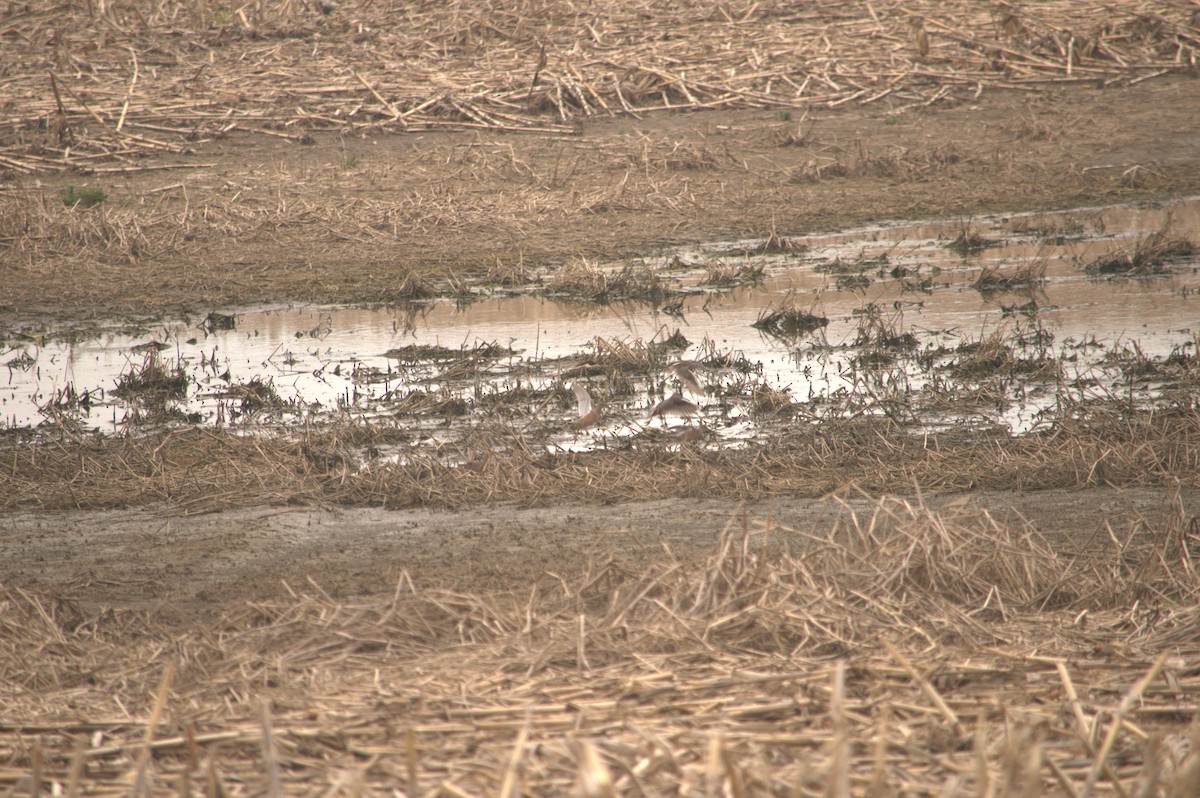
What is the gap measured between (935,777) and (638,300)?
28.3 ft

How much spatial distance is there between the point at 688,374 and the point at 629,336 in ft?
6.09

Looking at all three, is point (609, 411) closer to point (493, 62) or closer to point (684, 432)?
point (684, 432)

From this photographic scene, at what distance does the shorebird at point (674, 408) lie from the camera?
Result: 7.62 m

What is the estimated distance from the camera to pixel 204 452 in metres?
7.12

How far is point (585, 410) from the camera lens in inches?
305

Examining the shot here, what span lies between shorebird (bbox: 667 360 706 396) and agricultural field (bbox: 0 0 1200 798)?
0.06 m

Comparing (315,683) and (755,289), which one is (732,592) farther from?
(755,289)

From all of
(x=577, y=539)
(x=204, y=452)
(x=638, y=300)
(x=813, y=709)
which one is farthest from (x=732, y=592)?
(x=638, y=300)

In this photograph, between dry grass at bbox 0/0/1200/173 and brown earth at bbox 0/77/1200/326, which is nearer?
brown earth at bbox 0/77/1200/326

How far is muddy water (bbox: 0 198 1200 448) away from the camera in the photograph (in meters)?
8.23

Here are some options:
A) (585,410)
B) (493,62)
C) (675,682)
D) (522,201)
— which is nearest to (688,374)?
(585,410)

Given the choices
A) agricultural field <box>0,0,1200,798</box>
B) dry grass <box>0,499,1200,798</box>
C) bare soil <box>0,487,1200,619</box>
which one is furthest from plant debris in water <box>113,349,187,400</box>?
dry grass <box>0,499,1200,798</box>

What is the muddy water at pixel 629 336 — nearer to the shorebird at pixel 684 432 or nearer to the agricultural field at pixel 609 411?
the agricultural field at pixel 609 411

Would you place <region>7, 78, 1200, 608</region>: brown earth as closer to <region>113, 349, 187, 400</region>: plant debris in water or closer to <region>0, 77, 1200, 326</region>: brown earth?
<region>0, 77, 1200, 326</region>: brown earth
